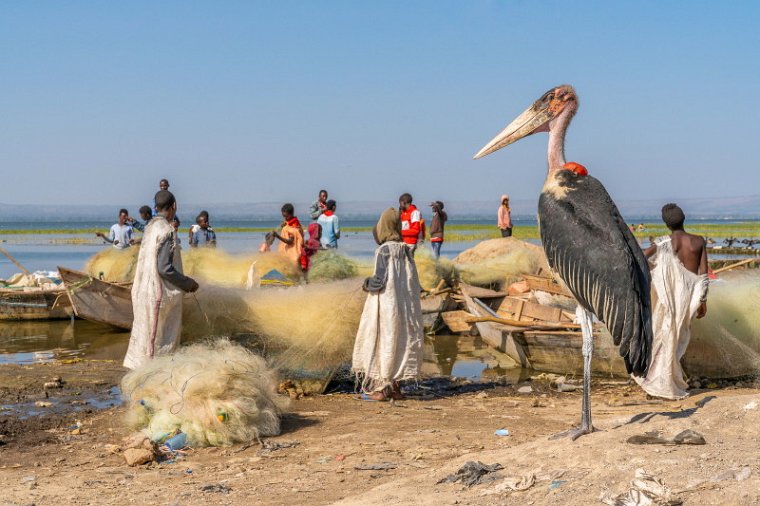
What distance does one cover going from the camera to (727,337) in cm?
955

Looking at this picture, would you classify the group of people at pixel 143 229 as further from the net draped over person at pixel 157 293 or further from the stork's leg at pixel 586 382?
the stork's leg at pixel 586 382

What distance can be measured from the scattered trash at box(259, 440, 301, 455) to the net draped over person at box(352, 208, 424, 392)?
73.6 inches

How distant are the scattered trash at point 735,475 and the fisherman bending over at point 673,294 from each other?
4148 millimetres

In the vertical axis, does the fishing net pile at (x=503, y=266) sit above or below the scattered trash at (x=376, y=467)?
above

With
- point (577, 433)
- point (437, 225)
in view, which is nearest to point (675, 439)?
point (577, 433)

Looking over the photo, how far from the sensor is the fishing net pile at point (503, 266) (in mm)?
16688

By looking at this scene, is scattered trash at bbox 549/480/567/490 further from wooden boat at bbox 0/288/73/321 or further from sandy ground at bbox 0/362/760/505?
wooden boat at bbox 0/288/73/321

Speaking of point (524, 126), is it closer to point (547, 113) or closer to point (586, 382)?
point (547, 113)

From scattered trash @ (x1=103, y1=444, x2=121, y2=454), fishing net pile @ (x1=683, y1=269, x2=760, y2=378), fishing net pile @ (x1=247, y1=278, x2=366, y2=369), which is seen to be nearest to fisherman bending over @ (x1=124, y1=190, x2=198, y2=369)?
scattered trash @ (x1=103, y1=444, x2=121, y2=454)

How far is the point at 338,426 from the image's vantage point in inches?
297

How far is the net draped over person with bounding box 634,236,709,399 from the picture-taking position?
8562 mm

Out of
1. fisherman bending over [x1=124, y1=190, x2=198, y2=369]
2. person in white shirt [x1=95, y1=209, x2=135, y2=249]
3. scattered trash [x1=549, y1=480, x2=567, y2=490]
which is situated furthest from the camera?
person in white shirt [x1=95, y1=209, x2=135, y2=249]

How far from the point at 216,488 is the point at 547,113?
13.2 feet

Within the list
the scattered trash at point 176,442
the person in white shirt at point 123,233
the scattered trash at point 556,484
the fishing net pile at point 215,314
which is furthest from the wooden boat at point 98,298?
the scattered trash at point 556,484
